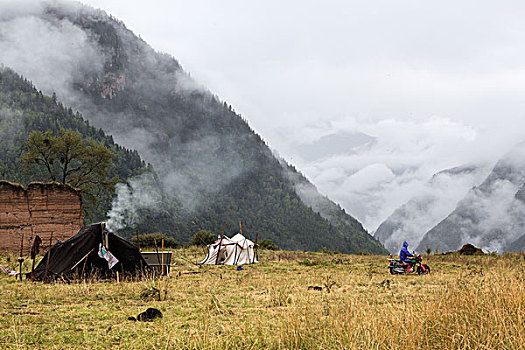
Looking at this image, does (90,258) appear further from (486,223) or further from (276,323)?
(486,223)

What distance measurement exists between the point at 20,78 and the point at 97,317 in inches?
5639

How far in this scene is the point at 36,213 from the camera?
24266mm

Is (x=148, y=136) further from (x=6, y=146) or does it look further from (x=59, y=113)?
(x=6, y=146)

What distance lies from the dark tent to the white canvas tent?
906 cm

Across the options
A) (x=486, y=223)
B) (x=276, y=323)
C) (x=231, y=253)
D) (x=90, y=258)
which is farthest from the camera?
(x=486, y=223)

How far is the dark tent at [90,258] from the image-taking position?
41.7 ft

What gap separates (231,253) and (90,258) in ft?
36.5

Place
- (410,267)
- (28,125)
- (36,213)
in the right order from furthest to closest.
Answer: (28,125)
(36,213)
(410,267)

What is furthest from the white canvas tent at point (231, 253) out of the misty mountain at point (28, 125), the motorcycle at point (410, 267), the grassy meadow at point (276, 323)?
the misty mountain at point (28, 125)

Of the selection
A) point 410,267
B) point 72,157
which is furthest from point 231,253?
point 72,157

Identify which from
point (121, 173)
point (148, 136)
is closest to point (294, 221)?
point (121, 173)

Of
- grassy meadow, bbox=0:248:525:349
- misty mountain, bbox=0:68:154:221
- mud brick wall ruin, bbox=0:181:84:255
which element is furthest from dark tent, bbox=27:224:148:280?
misty mountain, bbox=0:68:154:221

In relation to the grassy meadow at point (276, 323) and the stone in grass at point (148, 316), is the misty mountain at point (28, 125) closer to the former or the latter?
the grassy meadow at point (276, 323)

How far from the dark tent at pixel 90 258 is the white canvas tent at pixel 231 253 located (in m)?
9.06
